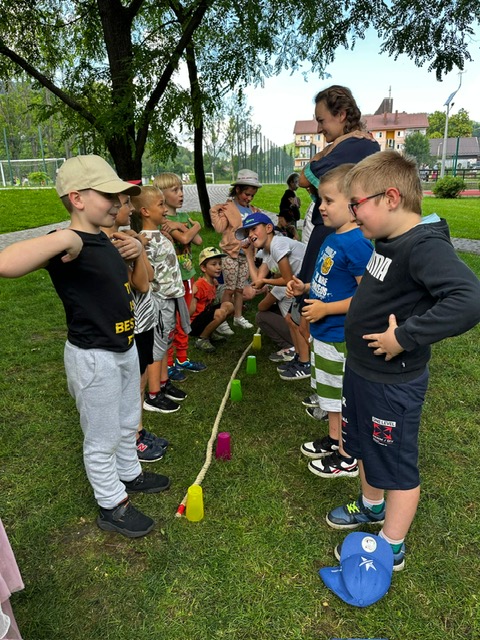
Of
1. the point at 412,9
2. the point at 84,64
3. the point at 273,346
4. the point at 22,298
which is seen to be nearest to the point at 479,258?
the point at 412,9

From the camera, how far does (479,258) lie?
30.7 feet

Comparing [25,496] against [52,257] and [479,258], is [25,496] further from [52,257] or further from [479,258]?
[479,258]

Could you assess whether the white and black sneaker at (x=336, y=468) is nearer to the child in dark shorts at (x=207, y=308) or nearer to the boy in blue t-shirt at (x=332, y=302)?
the boy in blue t-shirt at (x=332, y=302)

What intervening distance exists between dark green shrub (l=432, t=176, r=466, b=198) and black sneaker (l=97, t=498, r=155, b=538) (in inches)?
1097

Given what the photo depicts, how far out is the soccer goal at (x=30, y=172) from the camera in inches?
1459

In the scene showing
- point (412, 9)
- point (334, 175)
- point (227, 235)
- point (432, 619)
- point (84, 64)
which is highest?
point (412, 9)

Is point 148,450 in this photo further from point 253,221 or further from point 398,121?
point 398,121

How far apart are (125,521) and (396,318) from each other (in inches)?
69.0

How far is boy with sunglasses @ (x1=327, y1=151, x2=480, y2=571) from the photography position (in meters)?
1.62

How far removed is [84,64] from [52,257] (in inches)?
225

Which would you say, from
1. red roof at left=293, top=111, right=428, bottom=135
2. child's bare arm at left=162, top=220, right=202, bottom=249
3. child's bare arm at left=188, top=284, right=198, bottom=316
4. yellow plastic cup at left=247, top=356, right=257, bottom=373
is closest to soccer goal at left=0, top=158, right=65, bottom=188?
child's bare arm at left=188, top=284, right=198, bottom=316

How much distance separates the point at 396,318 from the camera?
1.88m

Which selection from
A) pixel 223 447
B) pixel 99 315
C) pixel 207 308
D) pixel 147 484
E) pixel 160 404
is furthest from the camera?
pixel 207 308

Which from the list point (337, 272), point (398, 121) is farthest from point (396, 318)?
point (398, 121)
